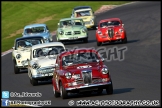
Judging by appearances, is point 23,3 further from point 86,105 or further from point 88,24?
point 86,105

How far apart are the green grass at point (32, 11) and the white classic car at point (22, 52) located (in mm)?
20187

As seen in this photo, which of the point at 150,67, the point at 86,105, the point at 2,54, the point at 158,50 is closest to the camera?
the point at 86,105

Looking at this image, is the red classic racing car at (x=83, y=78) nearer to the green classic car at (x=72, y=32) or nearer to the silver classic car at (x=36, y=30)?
the silver classic car at (x=36, y=30)

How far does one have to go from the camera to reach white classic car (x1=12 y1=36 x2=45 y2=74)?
24844 millimetres

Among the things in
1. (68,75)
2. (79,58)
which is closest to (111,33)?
(79,58)

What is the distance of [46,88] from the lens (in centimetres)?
1883

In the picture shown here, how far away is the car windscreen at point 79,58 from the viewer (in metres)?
15.8

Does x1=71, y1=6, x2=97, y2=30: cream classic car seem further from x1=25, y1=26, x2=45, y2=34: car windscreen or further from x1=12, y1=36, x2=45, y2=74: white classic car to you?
x1=12, y1=36, x2=45, y2=74: white classic car

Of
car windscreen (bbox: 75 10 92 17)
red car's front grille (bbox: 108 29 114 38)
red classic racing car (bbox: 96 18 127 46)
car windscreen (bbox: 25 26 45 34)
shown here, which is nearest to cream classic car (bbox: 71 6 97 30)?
car windscreen (bbox: 75 10 92 17)

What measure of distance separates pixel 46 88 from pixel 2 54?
14.9 m

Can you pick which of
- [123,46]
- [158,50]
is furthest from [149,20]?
[158,50]

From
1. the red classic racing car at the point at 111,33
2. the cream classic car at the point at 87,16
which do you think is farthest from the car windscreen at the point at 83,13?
the red classic racing car at the point at 111,33

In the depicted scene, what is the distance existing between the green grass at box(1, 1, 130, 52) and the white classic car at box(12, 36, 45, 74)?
795 inches

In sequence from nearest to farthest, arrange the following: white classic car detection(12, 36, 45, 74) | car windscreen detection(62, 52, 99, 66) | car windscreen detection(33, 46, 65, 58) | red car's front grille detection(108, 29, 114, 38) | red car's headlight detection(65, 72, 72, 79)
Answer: red car's headlight detection(65, 72, 72, 79), car windscreen detection(62, 52, 99, 66), car windscreen detection(33, 46, 65, 58), white classic car detection(12, 36, 45, 74), red car's front grille detection(108, 29, 114, 38)
